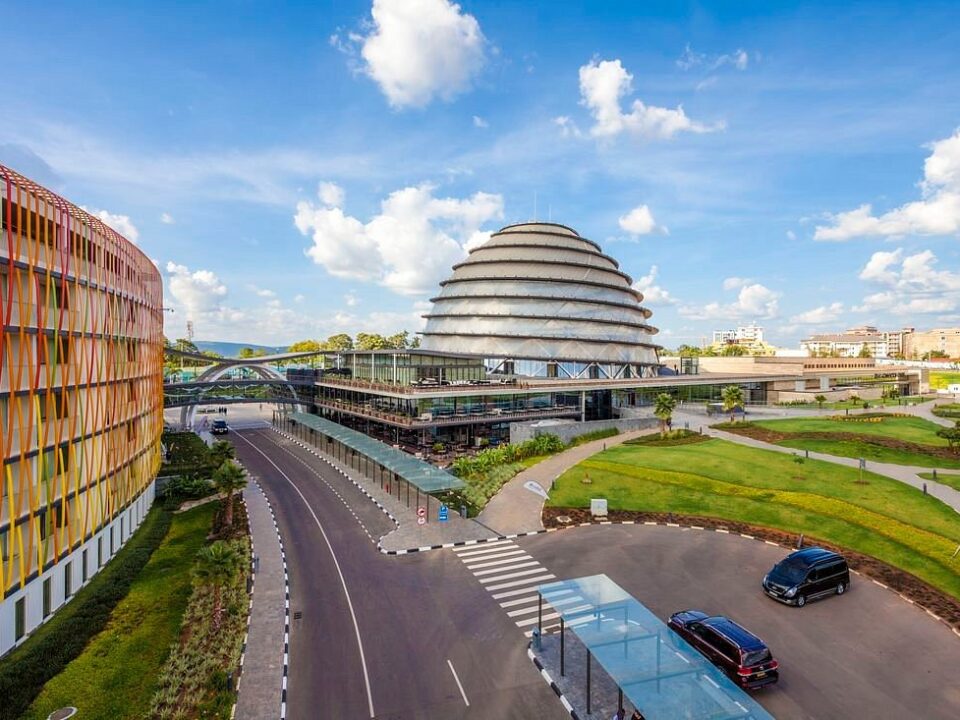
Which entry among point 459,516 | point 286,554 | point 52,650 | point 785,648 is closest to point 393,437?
point 459,516

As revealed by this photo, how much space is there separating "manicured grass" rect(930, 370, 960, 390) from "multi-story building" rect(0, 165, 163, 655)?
165m

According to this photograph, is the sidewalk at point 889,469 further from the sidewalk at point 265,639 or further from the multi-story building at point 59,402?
the multi-story building at point 59,402

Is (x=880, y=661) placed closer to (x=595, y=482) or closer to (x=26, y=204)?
(x=595, y=482)

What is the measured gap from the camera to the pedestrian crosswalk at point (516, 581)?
2255 cm

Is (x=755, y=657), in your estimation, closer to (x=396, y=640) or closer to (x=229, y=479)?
(x=396, y=640)

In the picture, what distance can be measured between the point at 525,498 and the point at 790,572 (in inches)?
803

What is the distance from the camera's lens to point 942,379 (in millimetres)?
130375

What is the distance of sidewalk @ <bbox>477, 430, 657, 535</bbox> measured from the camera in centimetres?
3600

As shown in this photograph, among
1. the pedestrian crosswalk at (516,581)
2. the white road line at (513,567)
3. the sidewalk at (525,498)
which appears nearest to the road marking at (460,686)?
the pedestrian crosswalk at (516,581)

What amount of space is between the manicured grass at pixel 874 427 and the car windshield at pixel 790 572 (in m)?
42.6

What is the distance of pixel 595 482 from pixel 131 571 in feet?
114

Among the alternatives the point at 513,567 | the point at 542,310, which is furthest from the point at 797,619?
the point at 542,310

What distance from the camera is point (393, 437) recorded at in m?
67.6

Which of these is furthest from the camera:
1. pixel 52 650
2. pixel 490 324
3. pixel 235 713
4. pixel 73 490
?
pixel 490 324
